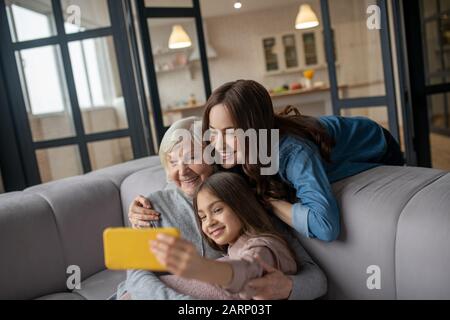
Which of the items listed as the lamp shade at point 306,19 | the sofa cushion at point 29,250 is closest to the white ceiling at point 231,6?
the lamp shade at point 306,19

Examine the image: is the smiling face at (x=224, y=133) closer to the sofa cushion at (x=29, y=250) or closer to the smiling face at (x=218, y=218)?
the smiling face at (x=218, y=218)

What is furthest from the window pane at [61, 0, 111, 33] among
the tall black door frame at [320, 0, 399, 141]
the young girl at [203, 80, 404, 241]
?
the young girl at [203, 80, 404, 241]

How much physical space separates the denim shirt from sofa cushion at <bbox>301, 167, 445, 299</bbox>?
0.05 meters

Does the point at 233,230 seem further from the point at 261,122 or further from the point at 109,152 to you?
the point at 109,152

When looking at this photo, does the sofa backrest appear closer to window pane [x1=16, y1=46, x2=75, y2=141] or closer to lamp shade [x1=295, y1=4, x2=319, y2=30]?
window pane [x1=16, y1=46, x2=75, y2=141]

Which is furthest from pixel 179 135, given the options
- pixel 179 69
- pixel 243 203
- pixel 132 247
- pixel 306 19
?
pixel 306 19

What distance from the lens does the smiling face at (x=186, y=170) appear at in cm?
141

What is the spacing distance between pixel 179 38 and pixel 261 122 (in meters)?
2.80

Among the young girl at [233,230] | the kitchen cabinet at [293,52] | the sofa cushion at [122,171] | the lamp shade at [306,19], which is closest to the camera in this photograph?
the young girl at [233,230]

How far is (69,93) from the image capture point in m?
3.37

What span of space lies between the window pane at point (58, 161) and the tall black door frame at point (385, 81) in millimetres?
2056

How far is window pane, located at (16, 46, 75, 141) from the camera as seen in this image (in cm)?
338
